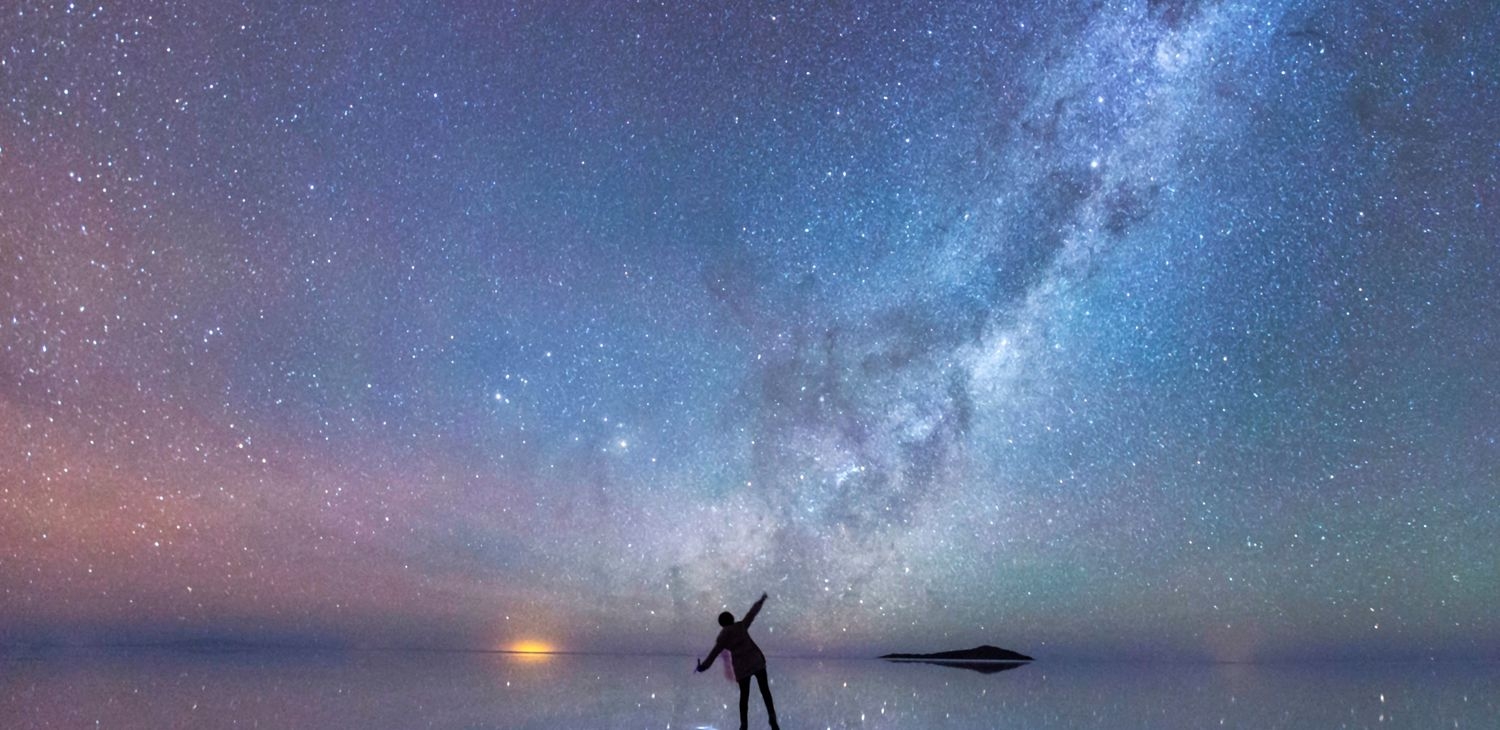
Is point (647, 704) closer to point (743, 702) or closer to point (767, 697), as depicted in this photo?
point (743, 702)

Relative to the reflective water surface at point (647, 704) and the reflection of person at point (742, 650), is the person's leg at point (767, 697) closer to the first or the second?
the reflection of person at point (742, 650)

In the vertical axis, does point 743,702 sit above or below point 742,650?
below

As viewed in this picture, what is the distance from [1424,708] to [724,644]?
904 cm

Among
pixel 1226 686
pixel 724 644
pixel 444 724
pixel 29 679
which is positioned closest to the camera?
pixel 444 724

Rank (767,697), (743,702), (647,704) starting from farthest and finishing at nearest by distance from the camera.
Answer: (647,704), (743,702), (767,697)

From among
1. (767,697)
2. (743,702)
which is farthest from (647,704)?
(767,697)

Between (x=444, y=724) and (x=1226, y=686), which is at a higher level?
(x=1226, y=686)

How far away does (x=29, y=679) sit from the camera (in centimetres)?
1502

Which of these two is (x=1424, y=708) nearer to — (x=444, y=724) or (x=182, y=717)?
(x=444, y=724)

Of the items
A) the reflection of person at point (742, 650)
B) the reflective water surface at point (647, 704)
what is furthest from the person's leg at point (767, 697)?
the reflective water surface at point (647, 704)

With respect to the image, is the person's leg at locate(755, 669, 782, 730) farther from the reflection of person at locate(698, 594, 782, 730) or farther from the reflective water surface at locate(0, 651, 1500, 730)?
the reflective water surface at locate(0, 651, 1500, 730)

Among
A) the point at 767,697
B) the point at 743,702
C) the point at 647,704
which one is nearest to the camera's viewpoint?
the point at 767,697

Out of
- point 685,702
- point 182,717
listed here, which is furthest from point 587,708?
point 182,717

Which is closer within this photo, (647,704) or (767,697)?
(767,697)
